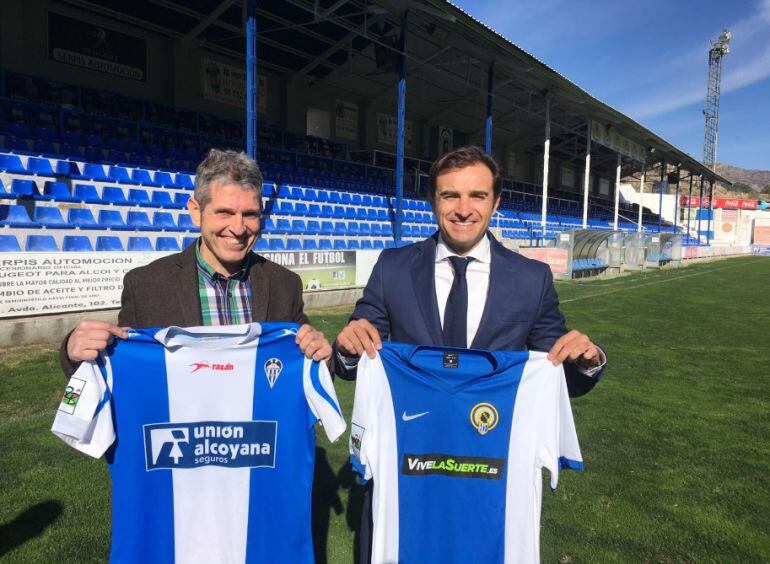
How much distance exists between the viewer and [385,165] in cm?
2142

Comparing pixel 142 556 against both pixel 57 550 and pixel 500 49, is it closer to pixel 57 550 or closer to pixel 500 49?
pixel 57 550

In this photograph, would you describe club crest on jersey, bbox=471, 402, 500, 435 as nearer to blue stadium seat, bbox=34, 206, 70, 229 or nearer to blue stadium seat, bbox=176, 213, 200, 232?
blue stadium seat, bbox=34, 206, 70, 229

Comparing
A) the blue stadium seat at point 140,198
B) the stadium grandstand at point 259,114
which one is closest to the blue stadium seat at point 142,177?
the stadium grandstand at point 259,114

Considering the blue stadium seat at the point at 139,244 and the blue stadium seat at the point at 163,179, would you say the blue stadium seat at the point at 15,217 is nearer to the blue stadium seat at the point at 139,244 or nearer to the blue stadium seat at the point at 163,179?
the blue stadium seat at the point at 139,244

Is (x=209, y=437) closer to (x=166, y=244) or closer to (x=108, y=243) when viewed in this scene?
(x=108, y=243)

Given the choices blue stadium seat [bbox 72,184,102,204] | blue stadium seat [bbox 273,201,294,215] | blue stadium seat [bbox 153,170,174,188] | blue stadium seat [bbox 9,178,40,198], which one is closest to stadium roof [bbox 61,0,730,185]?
blue stadium seat [bbox 273,201,294,215]

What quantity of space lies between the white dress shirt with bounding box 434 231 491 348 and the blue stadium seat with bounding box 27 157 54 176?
334 inches

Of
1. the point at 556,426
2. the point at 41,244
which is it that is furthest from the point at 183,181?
the point at 556,426

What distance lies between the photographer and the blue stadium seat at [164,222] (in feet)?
28.6

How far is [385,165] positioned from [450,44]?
21.3 ft

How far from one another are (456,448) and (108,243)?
743 cm

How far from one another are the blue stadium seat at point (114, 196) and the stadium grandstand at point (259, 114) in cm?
3

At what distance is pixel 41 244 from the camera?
22.1 feet

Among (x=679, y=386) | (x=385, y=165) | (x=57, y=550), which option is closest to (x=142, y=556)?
(x=57, y=550)
